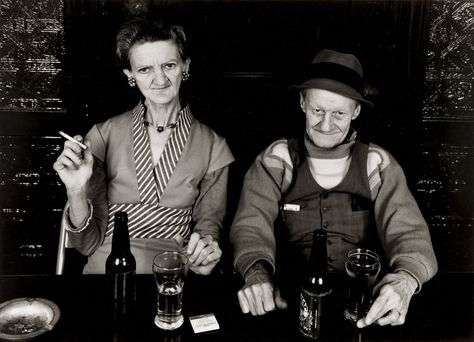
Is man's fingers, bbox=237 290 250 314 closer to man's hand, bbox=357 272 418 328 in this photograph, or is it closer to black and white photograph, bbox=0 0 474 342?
black and white photograph, bbox=0 0 474 342

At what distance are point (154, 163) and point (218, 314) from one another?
89 cm

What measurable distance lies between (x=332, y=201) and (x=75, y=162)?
0.92 meters

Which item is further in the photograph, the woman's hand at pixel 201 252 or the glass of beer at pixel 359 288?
the woman's hand at pixel 201 252

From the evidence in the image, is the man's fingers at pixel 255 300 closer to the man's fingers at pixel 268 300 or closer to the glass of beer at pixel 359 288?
the man's fingers at pixel 268 300

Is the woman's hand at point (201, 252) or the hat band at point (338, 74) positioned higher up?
the hat band at point (338, 74)

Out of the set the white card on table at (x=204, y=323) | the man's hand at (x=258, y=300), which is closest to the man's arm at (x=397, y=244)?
the man's hand at (x=258, y=300)

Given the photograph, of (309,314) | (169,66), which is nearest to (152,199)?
(169,66)

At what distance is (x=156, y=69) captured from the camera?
2.02 meters

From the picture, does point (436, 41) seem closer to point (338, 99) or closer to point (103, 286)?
point (338, 99)

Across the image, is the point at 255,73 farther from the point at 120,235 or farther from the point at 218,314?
the point at 218,314

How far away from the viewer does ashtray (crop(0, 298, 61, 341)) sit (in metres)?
1.29

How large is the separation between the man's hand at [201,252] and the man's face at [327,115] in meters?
0.58

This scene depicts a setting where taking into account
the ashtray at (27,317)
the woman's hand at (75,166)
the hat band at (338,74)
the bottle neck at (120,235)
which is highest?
the hat band at (338,74)

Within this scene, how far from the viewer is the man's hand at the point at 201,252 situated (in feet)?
5.35
